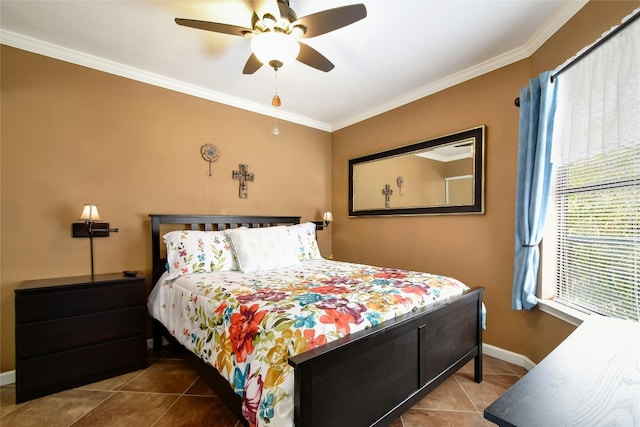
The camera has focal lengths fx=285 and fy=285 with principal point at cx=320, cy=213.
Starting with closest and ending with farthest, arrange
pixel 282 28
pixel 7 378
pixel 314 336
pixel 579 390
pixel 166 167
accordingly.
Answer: pixel 579 390, pixel 314 336, pixel 282 28, pixel 7 378, pixel 166 167

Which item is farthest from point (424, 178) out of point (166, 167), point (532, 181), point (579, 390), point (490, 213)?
Answer: point (166, 167)

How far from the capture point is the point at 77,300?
6.72 feet

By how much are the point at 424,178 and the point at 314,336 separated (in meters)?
2.33

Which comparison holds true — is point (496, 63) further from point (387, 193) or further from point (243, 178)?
point (243, 178)

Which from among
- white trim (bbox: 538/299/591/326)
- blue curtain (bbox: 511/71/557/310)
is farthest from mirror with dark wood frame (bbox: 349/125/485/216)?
white trim (bbox: 538/299/591/326)

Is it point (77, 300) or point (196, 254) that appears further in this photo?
point (196, 254)

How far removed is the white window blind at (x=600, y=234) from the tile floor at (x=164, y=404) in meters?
0.88

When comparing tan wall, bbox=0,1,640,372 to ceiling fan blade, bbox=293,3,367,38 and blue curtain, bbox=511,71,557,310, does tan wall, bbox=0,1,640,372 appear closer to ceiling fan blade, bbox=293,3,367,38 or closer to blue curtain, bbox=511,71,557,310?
blue curtain, bbox=511,71,557,310

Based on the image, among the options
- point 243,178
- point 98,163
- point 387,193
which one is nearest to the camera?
point 98,163

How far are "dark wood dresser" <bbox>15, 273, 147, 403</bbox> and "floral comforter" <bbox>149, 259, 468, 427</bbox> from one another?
0.26 meters

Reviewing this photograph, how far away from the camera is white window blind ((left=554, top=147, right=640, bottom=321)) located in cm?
156

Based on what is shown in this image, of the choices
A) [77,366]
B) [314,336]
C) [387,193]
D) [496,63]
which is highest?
[496,63]

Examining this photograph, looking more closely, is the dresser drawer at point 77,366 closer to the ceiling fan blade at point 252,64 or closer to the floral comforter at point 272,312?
the floral comforter at point 272,312

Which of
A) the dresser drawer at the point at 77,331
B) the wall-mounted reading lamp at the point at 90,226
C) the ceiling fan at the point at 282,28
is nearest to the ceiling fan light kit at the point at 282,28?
the ceiling fan at the point at 282,28
